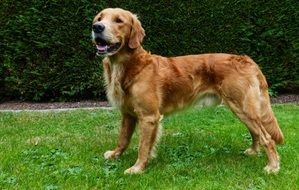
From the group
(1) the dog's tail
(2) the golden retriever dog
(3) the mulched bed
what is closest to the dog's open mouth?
(2) the golden retriever dog

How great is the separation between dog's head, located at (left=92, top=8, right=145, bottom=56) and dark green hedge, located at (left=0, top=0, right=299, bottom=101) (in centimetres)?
368

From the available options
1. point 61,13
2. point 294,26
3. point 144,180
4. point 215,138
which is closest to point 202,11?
point 294,26

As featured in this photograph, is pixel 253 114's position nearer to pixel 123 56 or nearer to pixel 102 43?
pixel 123 56

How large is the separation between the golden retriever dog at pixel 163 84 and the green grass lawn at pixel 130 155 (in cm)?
26

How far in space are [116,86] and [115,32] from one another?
59 cm

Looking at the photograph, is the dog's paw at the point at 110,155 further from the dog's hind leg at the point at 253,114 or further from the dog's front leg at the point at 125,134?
the dog's hind leg at the point at 253,114

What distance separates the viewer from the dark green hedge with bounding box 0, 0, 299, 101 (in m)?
9.38

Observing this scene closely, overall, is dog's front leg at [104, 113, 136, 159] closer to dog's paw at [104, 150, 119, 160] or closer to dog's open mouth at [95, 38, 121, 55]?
dog's paw at [104, 150, 119, 160]

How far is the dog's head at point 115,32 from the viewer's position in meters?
5.50

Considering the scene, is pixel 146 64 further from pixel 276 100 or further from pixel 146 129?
pixel 276 100

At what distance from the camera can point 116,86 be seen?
19.1 feet

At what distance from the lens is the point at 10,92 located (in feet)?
32.3

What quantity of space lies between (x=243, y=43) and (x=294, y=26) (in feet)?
3.27

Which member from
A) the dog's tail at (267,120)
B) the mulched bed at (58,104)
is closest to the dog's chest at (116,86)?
the dog's tail at (267,120)
